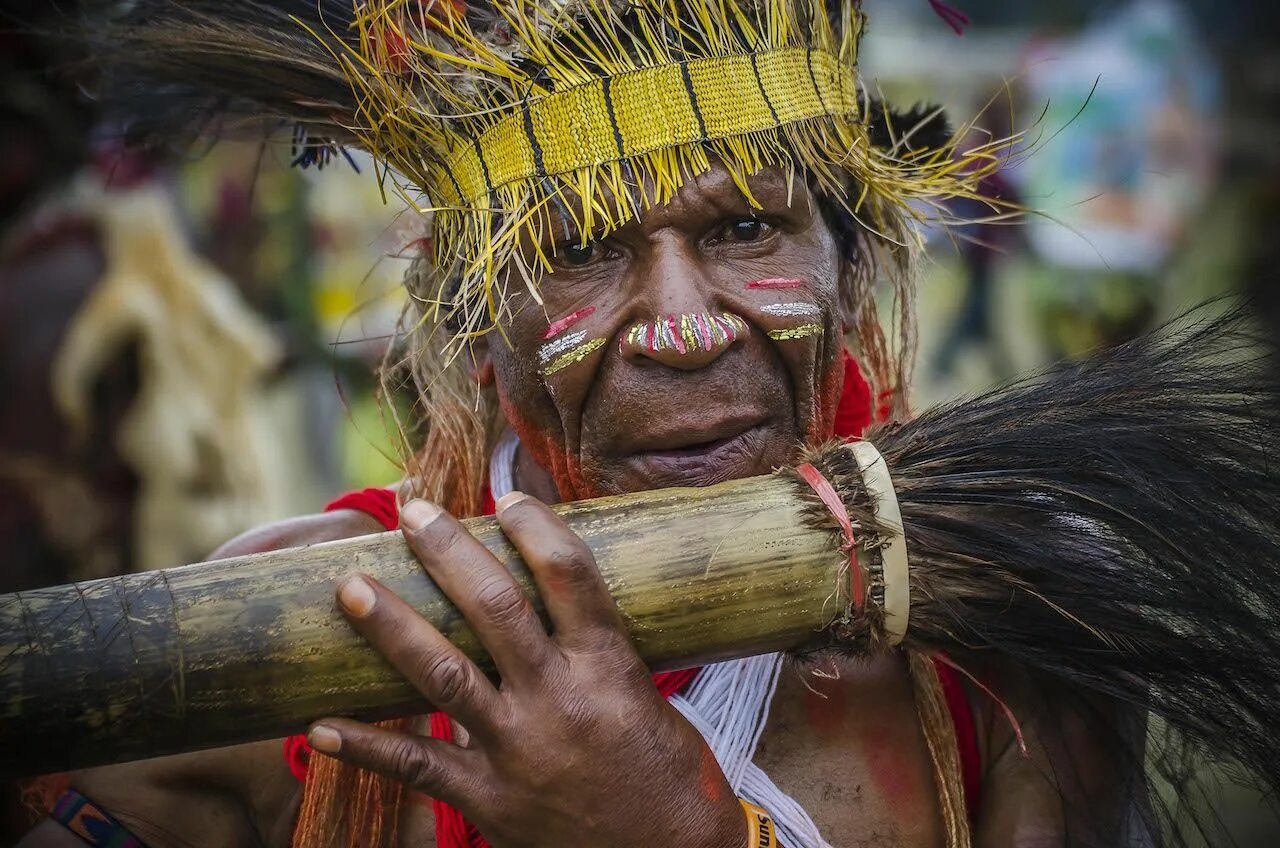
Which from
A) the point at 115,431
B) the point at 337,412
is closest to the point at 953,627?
the point at 115,431

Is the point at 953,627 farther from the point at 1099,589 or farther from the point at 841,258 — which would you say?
the point at 841,258

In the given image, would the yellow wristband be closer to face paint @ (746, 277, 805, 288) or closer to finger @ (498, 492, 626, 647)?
finger @ (498, 492, 626, 647)

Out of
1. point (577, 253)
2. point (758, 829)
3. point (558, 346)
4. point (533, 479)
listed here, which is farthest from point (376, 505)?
point (758, 829)

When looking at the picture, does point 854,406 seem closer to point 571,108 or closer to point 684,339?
point 684,339

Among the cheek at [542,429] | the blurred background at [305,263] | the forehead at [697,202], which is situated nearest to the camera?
the forehead at [697,202]

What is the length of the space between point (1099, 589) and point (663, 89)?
3.37 ft

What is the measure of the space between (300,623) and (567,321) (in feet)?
2.45

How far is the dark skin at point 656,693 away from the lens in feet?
5.53

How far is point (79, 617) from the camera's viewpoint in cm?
160

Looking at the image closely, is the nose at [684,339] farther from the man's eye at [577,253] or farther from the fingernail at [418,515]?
the fingernail at [418,515]

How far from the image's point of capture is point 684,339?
204 centimetres

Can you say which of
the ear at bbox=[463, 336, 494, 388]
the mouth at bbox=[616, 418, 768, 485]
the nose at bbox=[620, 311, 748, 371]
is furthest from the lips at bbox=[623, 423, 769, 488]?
the ear at bbox=[463, 336, 494, 388]

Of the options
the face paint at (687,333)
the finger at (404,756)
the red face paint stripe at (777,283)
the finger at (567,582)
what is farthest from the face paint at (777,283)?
the finger at (404,756)

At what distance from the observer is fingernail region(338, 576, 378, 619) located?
5.27ft
